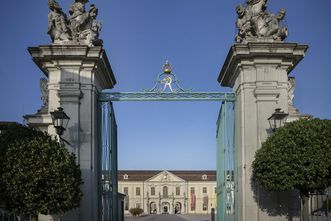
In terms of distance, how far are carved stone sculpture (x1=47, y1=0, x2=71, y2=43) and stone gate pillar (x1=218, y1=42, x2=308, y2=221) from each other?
15.6ft

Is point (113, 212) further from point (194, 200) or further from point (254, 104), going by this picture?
point (194, 200)

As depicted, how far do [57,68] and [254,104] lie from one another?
5.64 meters

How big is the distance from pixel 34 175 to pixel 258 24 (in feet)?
25.1

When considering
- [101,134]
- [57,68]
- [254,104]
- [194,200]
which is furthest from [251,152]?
[194,200]

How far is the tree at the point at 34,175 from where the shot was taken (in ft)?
44.1

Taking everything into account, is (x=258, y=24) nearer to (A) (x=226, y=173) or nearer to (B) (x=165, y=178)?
(A) (x=226, y=173)

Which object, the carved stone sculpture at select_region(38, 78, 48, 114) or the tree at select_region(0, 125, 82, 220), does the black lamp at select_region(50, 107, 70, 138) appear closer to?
the tree at select_region(0, 125, 82, 220)

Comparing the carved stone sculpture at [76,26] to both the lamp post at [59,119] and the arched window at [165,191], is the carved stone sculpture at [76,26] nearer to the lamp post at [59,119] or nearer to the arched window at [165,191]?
the lamp post at [59,119]

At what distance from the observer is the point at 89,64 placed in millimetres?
16406

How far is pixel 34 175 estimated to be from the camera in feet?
44.2

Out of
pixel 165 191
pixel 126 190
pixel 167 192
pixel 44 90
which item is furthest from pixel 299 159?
pixel 167 192

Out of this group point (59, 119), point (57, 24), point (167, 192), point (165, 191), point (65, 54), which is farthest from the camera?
point (167, 192)

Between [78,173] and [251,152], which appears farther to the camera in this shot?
[251,152]

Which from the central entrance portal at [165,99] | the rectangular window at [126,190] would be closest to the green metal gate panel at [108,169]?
the central entrance portal at [165,99]
